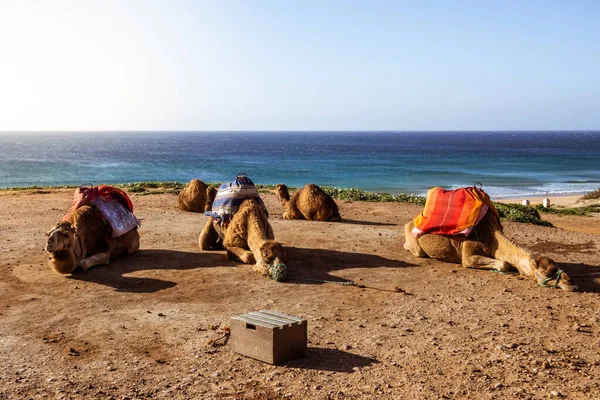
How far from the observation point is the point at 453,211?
41.8 ft

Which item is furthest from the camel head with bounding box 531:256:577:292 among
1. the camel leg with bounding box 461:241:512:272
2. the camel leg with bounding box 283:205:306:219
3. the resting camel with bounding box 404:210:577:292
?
the camel leg with bounding box 283:205:306:219

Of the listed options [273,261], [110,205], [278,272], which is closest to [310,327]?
[278,272]

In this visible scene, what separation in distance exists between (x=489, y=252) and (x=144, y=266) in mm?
6671

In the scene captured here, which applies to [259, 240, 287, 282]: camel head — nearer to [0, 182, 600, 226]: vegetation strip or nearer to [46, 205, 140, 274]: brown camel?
[46, 205, 140, 274]: brown camel

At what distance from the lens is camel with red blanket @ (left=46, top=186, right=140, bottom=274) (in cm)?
1143

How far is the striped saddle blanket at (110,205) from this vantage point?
508 inches

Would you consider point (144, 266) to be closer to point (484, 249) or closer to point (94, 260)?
point (94, 260)

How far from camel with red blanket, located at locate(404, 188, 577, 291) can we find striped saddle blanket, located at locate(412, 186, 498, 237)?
0.02 meters

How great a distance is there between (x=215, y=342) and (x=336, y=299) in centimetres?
274

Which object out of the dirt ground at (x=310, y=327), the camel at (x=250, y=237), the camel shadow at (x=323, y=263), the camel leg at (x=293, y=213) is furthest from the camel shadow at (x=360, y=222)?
the camel at (x=250, y=237)

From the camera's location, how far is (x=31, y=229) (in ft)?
55.4

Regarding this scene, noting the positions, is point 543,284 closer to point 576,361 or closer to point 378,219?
point 576,361

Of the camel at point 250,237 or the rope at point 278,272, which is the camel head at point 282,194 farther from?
the rope at point 278,272

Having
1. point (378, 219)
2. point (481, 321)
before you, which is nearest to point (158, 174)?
point (378, 219)
